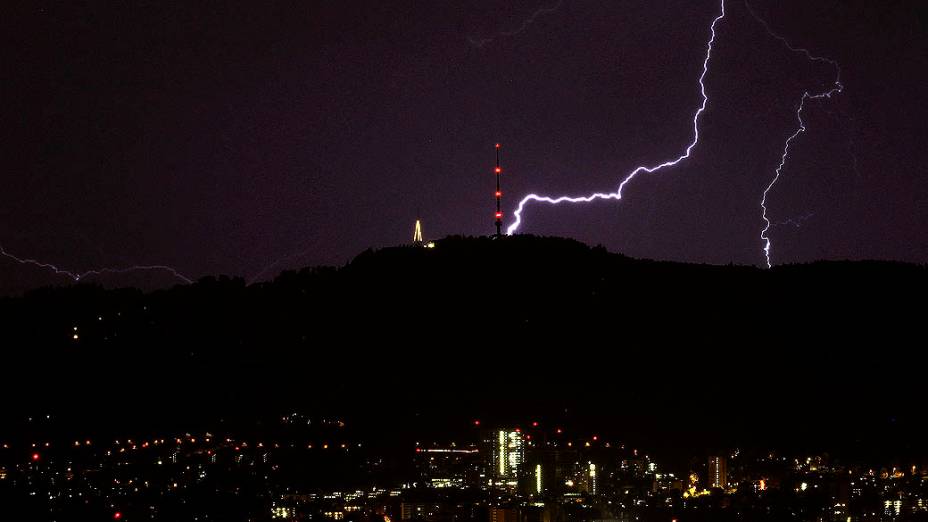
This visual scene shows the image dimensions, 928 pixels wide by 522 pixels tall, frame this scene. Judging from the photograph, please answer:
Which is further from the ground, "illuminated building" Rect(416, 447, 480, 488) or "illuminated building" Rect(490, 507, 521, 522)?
"illuminated building" Rect(416, 447, 480, 488)

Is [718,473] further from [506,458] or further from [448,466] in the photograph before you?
[448,466]

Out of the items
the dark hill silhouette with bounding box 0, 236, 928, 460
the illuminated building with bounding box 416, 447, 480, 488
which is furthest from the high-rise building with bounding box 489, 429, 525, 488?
the dark hill silhouette with bounding box 0, 236, 928, 460

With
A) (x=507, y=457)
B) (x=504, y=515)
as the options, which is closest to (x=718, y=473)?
(x=507, y=457)

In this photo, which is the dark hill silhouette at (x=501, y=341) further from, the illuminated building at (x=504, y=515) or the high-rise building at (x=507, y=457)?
the illuminated building at (x=504, y=515)

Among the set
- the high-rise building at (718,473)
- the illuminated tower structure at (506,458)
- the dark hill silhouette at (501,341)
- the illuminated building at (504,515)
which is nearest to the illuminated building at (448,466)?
the illuminated tower structure at (506,458)

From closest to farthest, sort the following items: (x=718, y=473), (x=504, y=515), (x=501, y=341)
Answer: (x=504, y=515)
(x=718, y=473)
(x=501, y=341)

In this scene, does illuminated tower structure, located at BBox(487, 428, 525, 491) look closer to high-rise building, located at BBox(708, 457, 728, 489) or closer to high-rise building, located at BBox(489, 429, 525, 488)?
high-rise building, located at BBox(489, 429, 525, 488)

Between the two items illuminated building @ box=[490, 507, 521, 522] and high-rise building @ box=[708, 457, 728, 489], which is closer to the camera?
illuminated building @ box=[490, 507, 521, 522]
